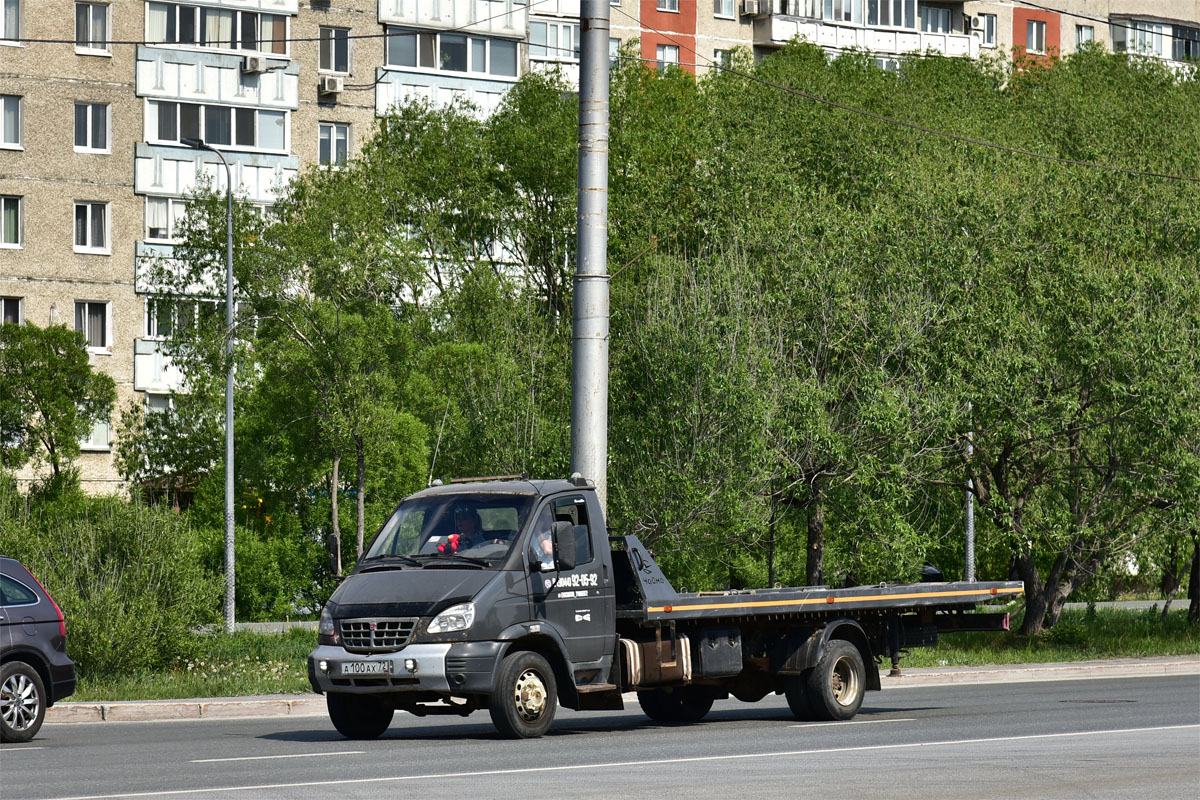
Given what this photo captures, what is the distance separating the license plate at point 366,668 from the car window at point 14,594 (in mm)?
3330

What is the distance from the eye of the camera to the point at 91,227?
61.2m

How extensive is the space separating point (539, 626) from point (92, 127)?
4942 cm

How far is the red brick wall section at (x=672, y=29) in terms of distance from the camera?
7500cm

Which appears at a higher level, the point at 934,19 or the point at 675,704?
the point at 934,19

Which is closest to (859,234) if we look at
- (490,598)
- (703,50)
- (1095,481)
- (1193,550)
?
(1095,481)

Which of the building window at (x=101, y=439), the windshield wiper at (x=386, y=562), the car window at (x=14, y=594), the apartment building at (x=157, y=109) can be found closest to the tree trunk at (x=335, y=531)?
the windshield wiper at (x=386, y=562)

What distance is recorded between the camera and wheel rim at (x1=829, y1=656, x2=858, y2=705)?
18.2 meters

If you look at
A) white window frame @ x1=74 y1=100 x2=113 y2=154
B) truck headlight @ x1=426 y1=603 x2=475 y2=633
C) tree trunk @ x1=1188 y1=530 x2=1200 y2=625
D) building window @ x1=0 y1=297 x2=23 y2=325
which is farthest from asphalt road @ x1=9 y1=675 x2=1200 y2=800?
white window frame @ x1=74 y1=100 x2=113 y2=154

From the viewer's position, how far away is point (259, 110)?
6312cm

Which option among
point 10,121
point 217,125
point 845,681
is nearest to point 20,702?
point 845,681

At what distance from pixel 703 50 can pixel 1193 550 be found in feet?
134

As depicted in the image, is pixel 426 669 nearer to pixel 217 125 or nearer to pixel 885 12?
pixel 217 125

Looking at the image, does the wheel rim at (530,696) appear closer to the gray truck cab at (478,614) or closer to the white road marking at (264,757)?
the gray truck cab at (478,614)

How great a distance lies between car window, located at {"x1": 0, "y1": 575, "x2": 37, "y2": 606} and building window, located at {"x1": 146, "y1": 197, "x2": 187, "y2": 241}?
46.2m
